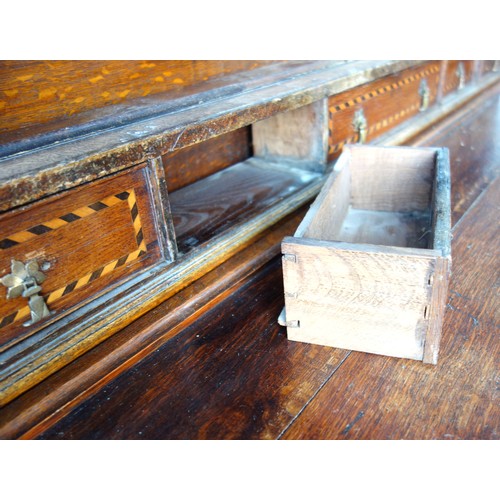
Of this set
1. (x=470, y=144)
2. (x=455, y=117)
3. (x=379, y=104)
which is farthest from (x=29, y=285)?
(x=455, y=117)

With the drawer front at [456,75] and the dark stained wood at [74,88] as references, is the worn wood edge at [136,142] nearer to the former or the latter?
the dark stained wood at [74,88]

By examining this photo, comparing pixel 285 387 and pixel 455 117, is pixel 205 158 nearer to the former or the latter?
pixel 285 387

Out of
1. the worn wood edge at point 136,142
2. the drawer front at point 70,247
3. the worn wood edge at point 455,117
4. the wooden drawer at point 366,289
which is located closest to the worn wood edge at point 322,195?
the wooden drawer at point 366,289

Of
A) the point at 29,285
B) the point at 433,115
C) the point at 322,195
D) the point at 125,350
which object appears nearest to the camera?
the point at 29,285

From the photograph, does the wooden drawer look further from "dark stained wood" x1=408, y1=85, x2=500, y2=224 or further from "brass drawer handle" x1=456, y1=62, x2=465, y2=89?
"brass drawer handle" x1=456, y1=62, x2=465, y2=89

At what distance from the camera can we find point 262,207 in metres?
1.20

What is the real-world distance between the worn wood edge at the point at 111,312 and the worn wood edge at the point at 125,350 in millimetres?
15

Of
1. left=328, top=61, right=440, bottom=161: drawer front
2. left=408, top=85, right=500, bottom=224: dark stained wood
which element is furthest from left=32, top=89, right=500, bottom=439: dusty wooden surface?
left=328, top=61, right=440, bottom=161: drawer front

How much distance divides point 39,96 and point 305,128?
708 millimetres

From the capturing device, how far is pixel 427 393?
77 cm

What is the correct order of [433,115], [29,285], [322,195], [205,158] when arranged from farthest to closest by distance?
[433,115] → [205,158] → [322,195] → [29,285]

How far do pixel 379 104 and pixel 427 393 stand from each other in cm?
105

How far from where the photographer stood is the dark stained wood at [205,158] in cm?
133

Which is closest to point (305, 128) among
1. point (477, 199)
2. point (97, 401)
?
point (477, 199)
